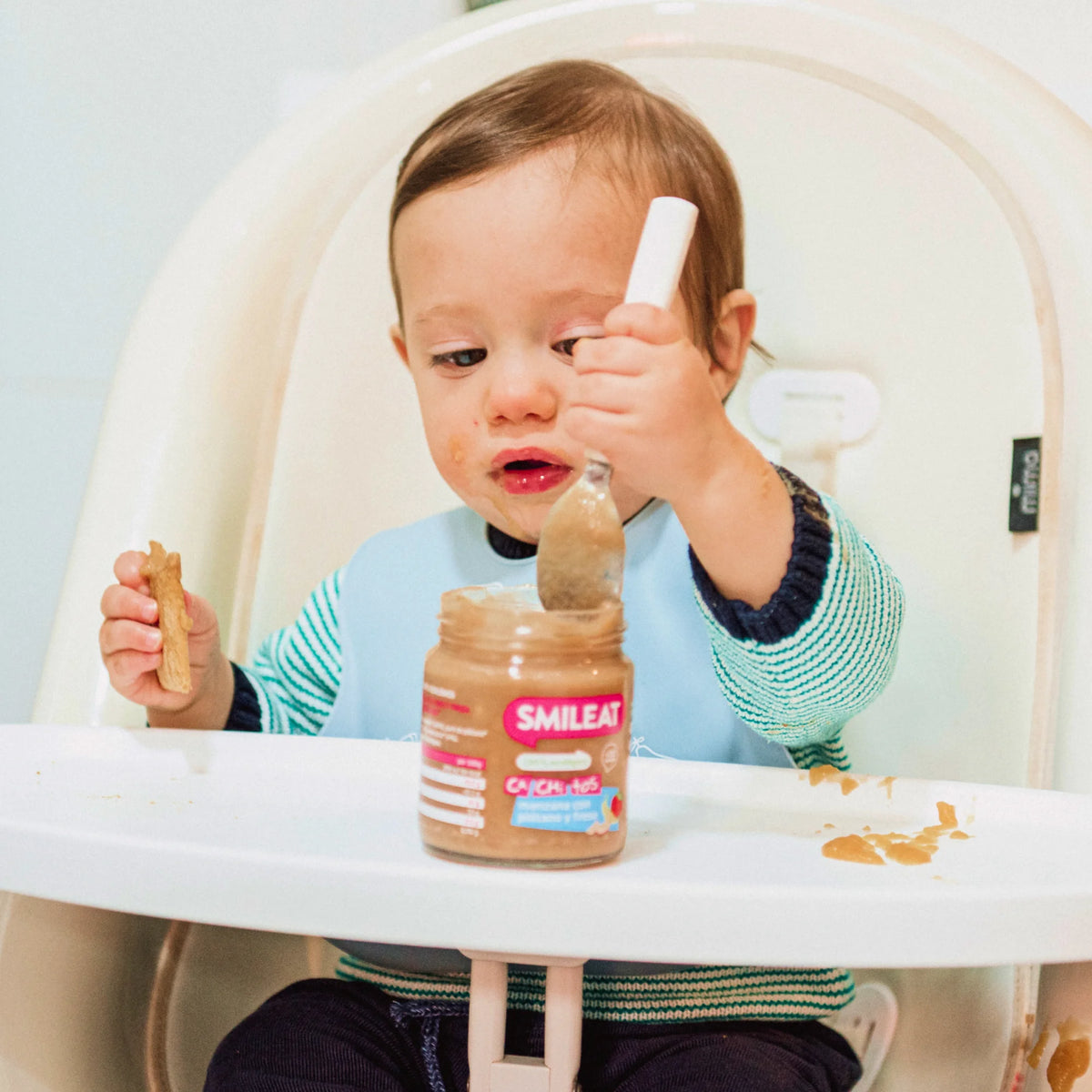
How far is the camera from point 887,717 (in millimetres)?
1006

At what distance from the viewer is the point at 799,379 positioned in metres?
1.09

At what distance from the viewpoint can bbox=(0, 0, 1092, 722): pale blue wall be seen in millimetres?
1534

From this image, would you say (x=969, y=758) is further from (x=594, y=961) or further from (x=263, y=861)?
(x=263, y=861)

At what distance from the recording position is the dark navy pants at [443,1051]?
72 centimetres

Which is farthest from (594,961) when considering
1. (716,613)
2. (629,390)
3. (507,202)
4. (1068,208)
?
(1068,208)

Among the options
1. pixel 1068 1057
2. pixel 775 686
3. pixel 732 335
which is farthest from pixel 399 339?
pixel 1068 1057

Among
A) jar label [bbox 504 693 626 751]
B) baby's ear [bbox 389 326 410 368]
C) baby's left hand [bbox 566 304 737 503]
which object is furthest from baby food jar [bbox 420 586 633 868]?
baby's ear [bbox 389 326 410 368]

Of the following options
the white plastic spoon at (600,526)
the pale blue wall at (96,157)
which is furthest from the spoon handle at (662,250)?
the pale blue wall at (96,157)

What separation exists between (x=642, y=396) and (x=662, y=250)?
0.07 meters

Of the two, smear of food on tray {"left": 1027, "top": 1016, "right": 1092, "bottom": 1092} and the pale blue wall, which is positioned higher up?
the pale blue wall

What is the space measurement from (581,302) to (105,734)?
399mm

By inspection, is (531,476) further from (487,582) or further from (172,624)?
(172,624)

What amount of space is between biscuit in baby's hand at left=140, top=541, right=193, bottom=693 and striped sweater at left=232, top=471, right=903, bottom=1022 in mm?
160

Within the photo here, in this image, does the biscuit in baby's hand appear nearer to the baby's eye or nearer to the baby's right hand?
the baby's right hand
